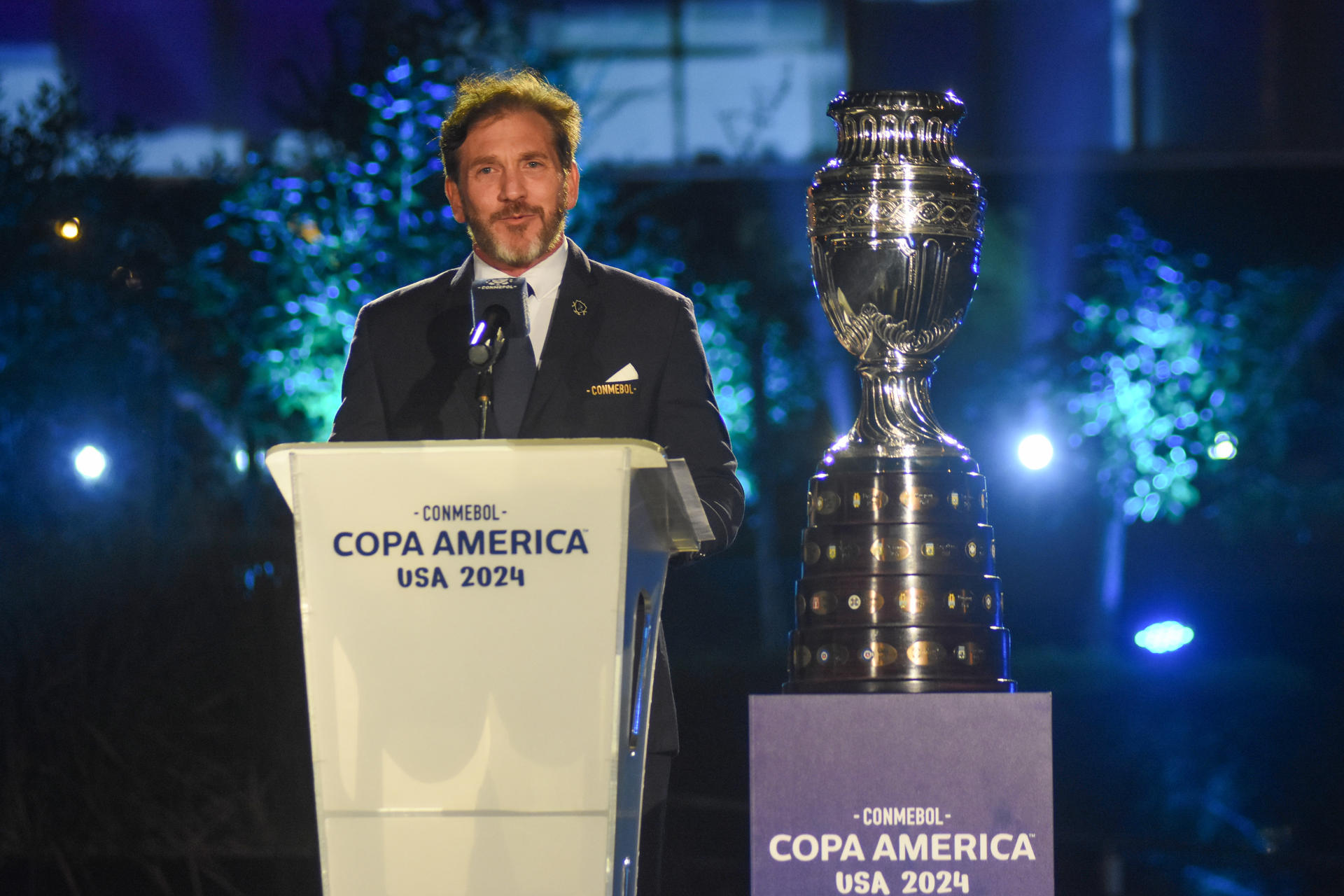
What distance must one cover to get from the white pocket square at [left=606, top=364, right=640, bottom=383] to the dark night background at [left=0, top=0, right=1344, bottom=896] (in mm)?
3560

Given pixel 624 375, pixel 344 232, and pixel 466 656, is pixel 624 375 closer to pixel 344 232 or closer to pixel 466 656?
pixel 466 656

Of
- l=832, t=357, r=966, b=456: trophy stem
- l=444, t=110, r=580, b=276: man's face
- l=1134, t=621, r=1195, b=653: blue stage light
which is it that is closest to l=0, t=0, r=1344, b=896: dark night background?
l=1134, t=621, r=1195, b=653: blue stage light

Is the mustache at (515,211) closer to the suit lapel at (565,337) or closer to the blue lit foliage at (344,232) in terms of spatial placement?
the suit lapel at (565,337)

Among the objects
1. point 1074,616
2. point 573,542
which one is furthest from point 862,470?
point 1074,616

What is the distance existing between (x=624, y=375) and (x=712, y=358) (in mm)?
8932

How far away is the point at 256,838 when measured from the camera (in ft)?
19.9

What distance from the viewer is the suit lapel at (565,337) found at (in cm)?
258

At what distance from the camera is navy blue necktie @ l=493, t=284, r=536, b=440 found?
259cm

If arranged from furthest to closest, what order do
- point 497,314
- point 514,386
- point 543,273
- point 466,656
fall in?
point 543,273
point 514,386
point 497,314
point 466,656

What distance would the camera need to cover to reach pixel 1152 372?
11.8 meters

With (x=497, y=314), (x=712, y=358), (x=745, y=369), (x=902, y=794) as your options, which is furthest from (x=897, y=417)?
(x=745, y=369)

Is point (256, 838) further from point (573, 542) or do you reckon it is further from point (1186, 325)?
point (1186, 325)

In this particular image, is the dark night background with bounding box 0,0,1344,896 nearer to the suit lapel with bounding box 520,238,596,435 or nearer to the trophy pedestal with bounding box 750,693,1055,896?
the trophy pedestal with bounding box 750,693,1055,896

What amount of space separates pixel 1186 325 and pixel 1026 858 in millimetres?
9754
